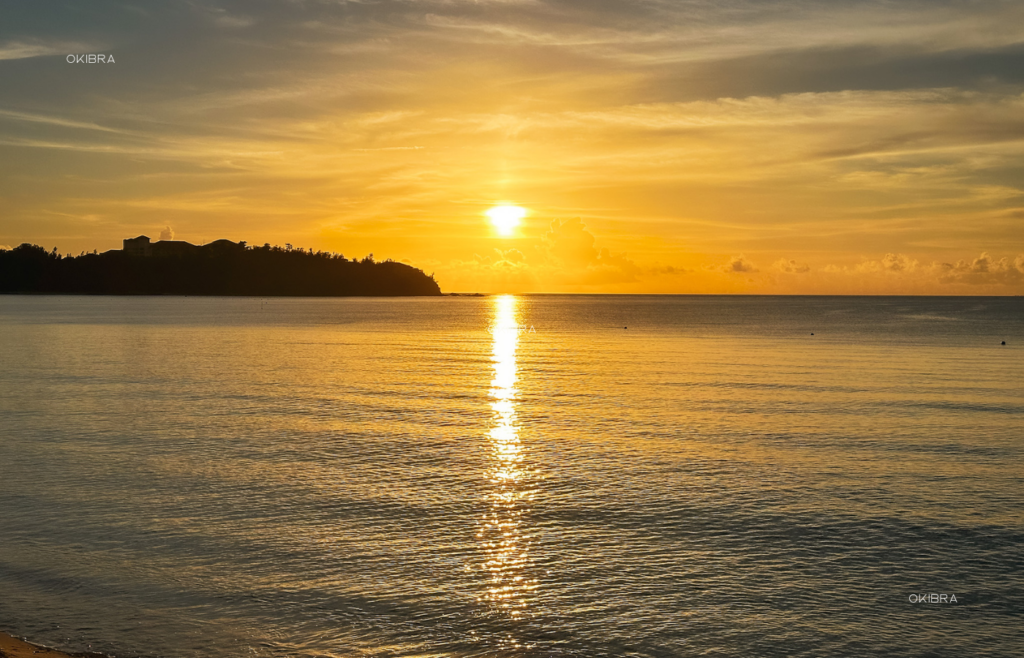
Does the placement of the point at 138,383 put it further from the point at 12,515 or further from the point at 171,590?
the point at 171,590

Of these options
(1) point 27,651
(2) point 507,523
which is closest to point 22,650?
(1) point 27,651

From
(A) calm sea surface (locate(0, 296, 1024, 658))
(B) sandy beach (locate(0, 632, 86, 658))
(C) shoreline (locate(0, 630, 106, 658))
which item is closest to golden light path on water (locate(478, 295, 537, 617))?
(A) calm sea surface (locate(0, 296, 1024, 658))

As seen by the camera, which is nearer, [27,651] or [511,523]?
[27,651]

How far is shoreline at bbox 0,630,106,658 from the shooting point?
38.5ft

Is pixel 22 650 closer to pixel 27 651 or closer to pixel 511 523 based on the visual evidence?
pixel 27 651

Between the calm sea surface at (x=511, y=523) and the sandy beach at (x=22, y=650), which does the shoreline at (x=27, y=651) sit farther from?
the calm sea surface at (x=511, y=523)

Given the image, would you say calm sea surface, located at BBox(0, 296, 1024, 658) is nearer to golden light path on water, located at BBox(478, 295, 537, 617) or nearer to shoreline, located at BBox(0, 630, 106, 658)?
golden light path on water, located at BBox(478, 295, 537, 617)

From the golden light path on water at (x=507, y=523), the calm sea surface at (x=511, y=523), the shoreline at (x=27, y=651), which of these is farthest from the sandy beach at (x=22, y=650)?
the golden light path on water at (x=507, y=523)

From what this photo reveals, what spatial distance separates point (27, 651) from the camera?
11930 mm

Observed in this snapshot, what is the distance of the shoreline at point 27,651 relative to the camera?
1174 cm

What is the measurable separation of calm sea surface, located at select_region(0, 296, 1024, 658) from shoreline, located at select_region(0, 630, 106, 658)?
39 cm

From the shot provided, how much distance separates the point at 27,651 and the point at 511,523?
34.7 ft

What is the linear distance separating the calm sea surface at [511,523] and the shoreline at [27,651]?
385mm

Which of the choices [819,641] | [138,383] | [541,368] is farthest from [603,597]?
[541,368]
